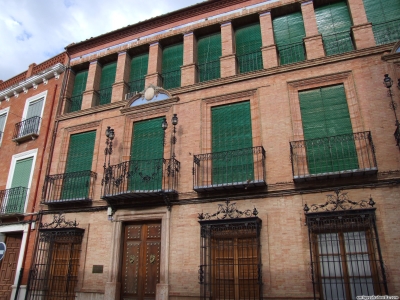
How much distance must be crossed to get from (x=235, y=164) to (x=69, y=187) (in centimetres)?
639

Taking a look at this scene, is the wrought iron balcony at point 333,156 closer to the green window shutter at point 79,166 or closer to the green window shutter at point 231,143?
the green window shutter at point 231,143

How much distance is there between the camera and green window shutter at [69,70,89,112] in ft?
47.5

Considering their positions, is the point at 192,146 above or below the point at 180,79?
below

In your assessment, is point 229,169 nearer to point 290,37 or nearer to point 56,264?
point 290,37

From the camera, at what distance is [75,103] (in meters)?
14.5

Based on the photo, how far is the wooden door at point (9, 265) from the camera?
12672 mm

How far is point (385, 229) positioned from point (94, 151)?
9.71 metres

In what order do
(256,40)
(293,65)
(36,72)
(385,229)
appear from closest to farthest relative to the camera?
(385,229) < (293,65) < (256,40) < (36,72)

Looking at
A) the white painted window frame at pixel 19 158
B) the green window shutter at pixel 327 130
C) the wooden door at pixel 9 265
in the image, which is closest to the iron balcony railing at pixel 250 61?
the green window shutter at pixel 327 130

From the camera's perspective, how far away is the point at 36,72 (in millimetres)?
16328

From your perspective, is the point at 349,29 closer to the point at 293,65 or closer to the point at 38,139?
the point at 293,65

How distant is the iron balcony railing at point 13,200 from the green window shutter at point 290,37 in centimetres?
1101

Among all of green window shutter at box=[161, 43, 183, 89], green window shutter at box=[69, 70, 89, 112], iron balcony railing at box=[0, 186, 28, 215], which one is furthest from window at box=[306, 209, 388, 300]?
iron balcony railing at box=[0, 186, 28, 215]

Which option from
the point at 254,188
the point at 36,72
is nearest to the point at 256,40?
the point at 254,188
